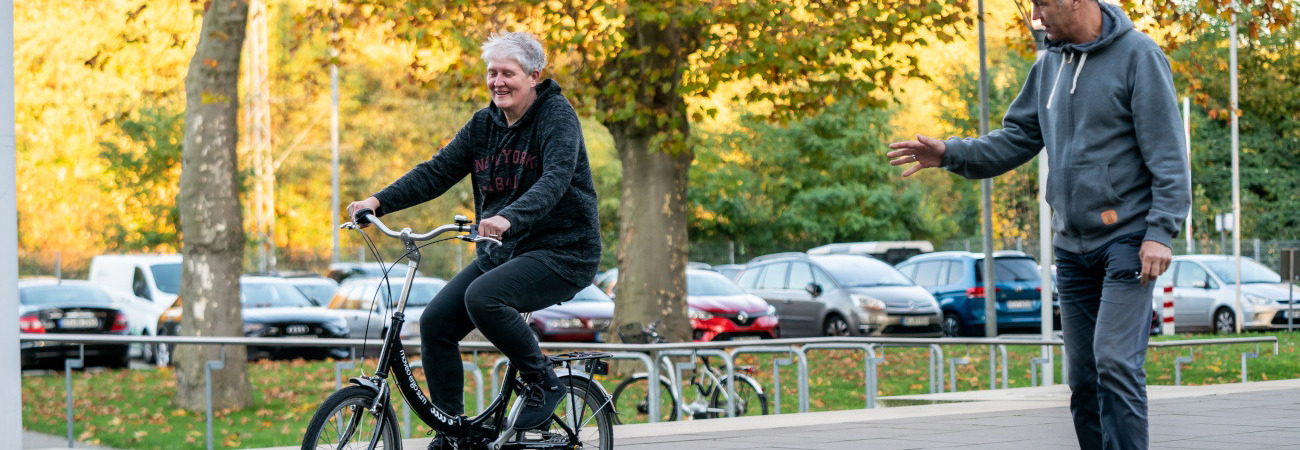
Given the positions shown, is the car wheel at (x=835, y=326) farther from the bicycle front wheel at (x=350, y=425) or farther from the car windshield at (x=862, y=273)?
the bicycle front wheel at (x=350, y=425)

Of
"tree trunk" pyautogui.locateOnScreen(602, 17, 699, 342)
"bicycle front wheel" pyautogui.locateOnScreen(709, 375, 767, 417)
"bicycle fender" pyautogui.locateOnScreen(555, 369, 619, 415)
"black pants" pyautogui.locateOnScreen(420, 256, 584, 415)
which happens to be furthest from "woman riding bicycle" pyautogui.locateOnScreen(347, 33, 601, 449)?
"tree trunk" pyautogui.locateOnScreen(602, 17, 699, 342)

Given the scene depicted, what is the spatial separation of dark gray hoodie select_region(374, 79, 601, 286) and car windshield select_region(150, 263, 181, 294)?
19054mm

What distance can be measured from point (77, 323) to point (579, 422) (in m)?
16.5

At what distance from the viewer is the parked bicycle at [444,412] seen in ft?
15.5

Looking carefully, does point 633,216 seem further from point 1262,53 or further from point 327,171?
point 327,171

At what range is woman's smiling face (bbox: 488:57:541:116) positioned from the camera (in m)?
5.24

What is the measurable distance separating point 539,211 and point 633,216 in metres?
12.1

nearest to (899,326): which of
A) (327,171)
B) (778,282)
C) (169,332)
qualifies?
(778,282)

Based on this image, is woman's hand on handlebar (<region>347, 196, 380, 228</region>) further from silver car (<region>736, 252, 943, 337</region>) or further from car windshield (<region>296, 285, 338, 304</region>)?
car windshield (<region>296, 285, 338, 304</region>)

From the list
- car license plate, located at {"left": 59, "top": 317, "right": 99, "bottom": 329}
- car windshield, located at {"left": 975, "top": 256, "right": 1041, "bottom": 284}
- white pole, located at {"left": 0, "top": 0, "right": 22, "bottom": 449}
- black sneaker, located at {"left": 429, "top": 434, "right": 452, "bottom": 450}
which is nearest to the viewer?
white pole, located at {"left": 0, "top": 0, "right": 22, "bottom": 449}

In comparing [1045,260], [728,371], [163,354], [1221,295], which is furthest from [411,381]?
[1221,295]

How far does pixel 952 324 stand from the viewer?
25500 mm

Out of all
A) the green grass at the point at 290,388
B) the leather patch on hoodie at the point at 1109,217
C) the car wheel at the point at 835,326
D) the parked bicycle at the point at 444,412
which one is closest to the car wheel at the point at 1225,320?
the green grass at the point at 290,388

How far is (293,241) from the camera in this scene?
2271 inches
